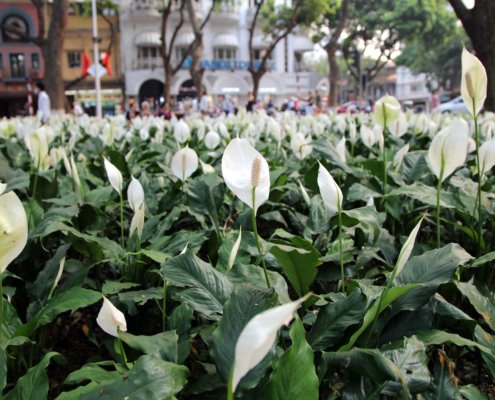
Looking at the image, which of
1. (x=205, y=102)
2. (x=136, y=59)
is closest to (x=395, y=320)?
(x=205, y=102)

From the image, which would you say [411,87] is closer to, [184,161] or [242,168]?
[184,161]

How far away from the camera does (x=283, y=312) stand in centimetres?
47

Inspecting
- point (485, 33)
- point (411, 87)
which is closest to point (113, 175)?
point (485, 33)

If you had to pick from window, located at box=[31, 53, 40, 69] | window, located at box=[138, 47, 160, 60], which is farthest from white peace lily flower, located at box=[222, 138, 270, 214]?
window, located at box=[138, 47, 160, 60]

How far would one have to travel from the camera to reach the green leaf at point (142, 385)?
0.66 meters

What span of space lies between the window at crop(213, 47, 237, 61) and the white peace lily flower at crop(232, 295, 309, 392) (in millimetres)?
31973

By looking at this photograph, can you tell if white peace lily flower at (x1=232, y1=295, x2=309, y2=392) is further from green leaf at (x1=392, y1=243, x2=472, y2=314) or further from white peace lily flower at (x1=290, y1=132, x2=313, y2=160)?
white peace lily flower at (x1=290, y1=132, x2=313, y2=160)

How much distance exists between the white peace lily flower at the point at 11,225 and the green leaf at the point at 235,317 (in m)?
0.29

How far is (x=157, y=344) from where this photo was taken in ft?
2.65

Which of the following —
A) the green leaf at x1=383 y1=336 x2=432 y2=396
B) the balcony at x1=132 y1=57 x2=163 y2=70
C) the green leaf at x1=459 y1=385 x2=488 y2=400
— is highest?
the balcony at x1=132 y1=57 x2=163 y2=70

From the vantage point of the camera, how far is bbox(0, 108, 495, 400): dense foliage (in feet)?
2.49

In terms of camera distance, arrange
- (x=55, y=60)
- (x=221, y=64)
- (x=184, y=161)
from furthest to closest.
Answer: (x=221, y=64) → (x=55, y=60) → (x=184, y=161)

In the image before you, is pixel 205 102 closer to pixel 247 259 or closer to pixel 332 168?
pixel 332 168

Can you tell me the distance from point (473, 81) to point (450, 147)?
0.56 ft
